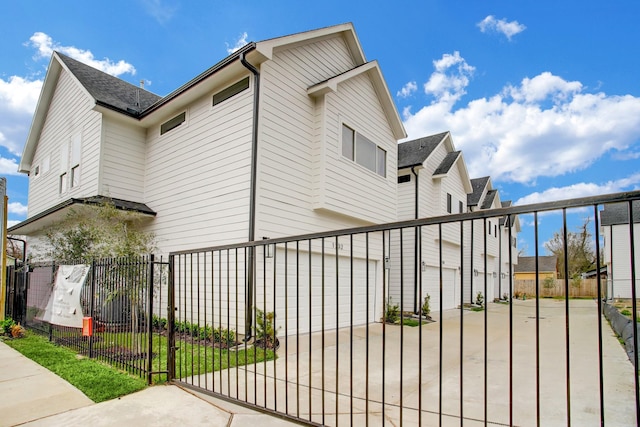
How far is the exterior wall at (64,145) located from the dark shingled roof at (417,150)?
974cm

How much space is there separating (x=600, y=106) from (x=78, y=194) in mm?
17553

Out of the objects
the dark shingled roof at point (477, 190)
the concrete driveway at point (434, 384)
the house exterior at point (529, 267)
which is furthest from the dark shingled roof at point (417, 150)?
the house exterior at point (529, 267)

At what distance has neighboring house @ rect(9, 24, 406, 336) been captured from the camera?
7.54m

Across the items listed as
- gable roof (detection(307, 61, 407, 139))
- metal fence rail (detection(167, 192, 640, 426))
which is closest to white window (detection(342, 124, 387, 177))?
gable roof (detection(307, 61, 407, 139))

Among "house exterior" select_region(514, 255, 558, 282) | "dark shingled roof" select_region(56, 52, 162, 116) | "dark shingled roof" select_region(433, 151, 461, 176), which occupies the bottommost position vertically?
"house exterior" select_region(514, 255, 558, 282)

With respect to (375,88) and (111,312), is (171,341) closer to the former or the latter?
(111,312)

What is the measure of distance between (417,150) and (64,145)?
12.4m

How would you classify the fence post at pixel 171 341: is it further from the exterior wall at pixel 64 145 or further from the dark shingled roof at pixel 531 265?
the dark shingled roof at pixel 531 265

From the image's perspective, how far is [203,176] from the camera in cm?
834

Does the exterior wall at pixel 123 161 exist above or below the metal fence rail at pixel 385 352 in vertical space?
above

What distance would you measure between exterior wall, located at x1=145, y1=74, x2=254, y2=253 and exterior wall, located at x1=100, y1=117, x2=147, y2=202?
0.31 meters

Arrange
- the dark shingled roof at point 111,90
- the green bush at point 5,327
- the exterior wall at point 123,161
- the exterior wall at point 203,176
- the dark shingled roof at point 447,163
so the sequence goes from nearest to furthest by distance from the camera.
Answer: the green bush at point 5,327, the exterior wall at point 203,176, the exterior wall at point 123,161, the dark shingled roof at point 111,90, the dark shingled roof at point 447,163

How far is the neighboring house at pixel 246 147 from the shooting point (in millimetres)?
7539

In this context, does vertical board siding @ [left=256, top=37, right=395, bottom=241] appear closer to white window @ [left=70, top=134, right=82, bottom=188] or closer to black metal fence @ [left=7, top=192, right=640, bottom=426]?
black metal fence @ [left=7, top=192, right=640, bottom=426]
